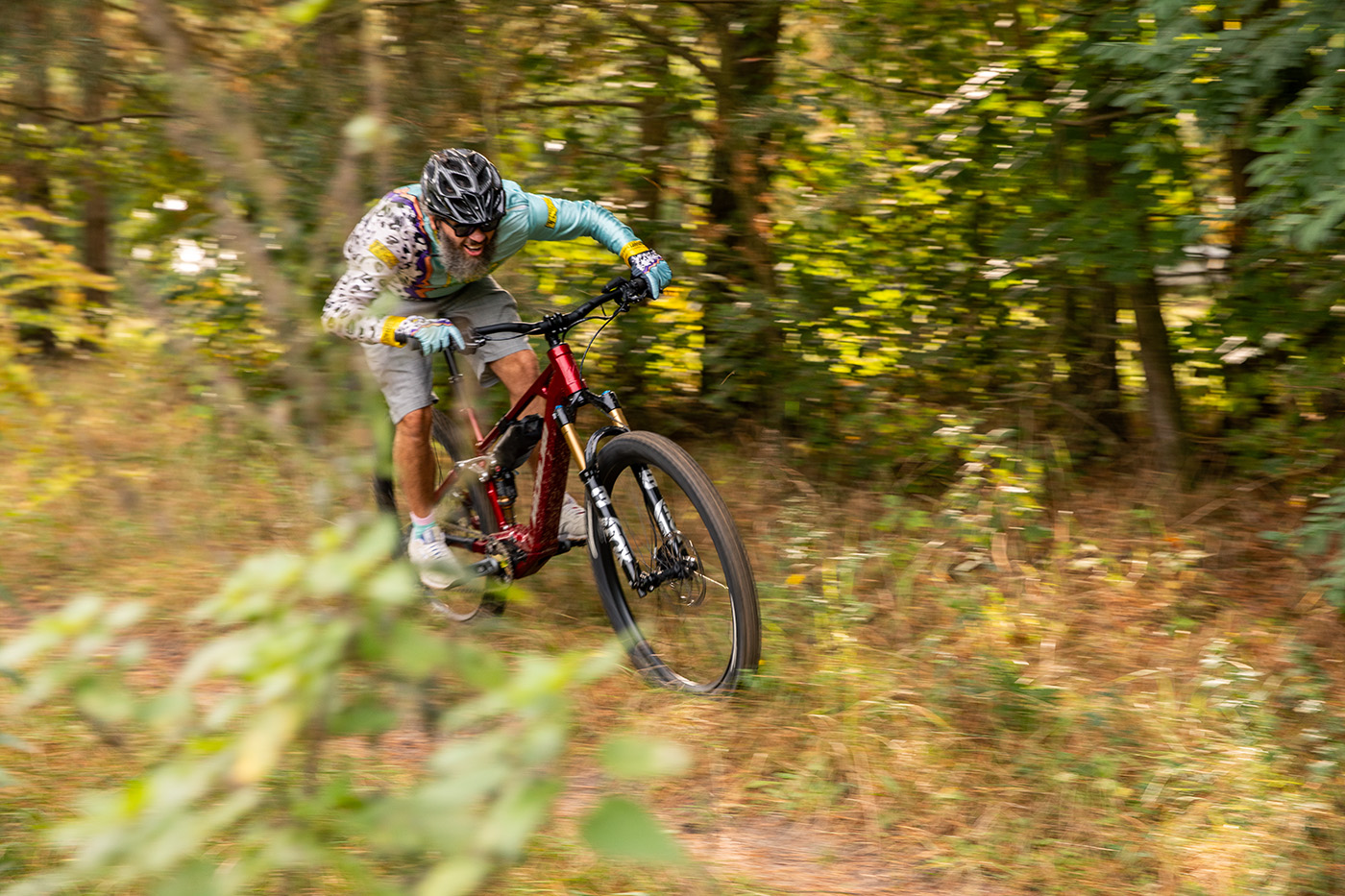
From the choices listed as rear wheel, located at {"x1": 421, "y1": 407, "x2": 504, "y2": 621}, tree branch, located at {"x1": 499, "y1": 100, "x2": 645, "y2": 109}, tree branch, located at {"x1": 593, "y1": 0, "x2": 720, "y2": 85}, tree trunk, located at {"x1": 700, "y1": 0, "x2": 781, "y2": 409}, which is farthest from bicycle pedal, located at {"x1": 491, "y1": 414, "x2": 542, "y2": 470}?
tree branch, located at {"x1": 593, "y1": 0, "x2": 720, "y2": 85}

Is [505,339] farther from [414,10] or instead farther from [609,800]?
[609,800]

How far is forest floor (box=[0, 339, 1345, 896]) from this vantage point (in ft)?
10.7

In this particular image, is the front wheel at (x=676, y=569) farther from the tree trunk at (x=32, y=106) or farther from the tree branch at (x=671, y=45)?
the tree trunk at (x=32, y=106)

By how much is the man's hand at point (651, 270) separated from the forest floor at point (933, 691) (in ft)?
4.65

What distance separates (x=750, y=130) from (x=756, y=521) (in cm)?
199

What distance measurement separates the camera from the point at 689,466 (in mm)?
3914

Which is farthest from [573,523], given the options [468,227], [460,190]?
[460,190]

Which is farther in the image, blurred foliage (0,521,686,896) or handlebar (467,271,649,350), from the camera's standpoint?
handlebar (467,271,649,350)

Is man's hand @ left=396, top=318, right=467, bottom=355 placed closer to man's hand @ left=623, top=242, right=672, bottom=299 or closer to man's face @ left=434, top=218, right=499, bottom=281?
man's face @ left=434, top=218, right=499, bottom=281

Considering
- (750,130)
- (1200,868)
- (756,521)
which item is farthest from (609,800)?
(750,130)

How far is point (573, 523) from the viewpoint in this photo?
15.1 ft

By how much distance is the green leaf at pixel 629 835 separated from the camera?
0.86 metres

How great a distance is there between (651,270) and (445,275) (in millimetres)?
863

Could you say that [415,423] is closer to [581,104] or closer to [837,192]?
[581,104]
